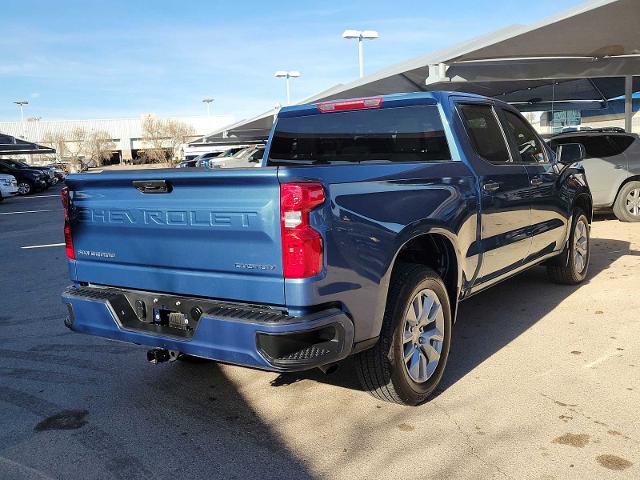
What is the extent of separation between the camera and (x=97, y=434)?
3598 mm

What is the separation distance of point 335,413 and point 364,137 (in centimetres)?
218

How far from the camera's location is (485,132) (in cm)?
483

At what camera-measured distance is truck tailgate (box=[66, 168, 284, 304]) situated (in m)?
3.01

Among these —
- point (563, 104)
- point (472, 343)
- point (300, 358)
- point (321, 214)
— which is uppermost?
point (563, 104)

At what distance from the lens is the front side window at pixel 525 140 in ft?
17.4

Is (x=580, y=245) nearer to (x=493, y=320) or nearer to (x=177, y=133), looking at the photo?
(x=493, y=320)

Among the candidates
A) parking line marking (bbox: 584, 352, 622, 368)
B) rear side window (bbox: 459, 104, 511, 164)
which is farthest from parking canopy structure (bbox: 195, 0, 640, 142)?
parking line marking (bbox: 584, 352, 622, 368)

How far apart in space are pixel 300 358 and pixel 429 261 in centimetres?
154

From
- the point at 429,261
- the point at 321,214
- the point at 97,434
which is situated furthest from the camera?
the point at 429,261

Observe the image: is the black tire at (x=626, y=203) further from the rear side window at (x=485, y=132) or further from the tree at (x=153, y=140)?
the tree at (x=153, y=140)

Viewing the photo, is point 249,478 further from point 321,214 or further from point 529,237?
point 529,237

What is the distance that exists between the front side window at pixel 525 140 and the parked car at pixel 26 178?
30.3 meters

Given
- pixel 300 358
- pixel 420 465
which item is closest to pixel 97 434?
pixel 300 358

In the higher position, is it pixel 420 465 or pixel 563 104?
pixel 563 104
